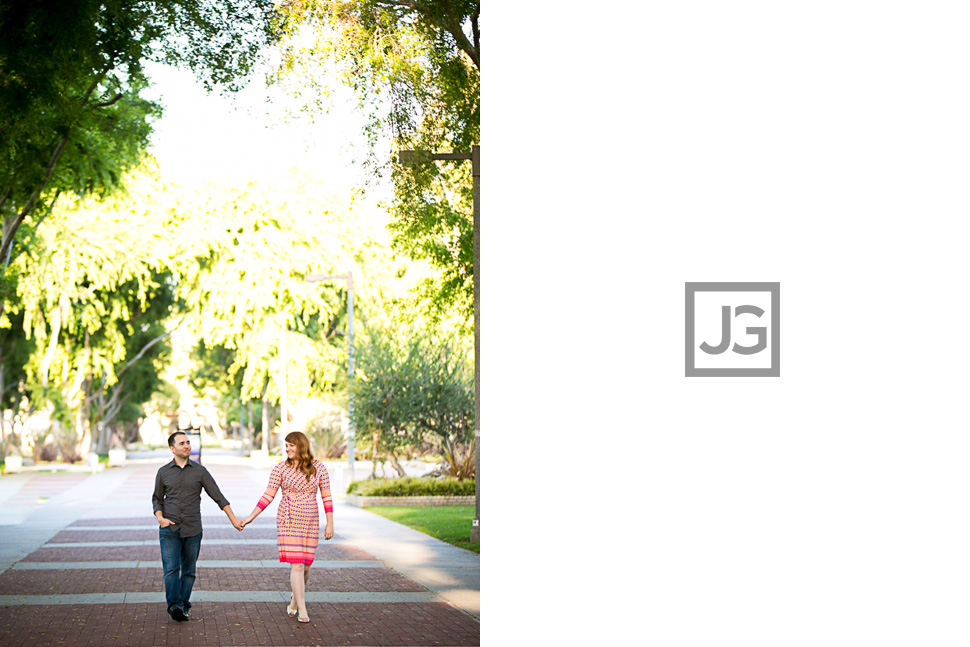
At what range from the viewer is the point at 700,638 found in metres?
6.43

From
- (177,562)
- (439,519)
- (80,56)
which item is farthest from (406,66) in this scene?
(439,519)

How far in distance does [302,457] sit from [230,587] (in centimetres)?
359

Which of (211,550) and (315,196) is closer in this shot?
(211,550)

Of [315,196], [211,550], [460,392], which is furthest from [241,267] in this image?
[211,550]

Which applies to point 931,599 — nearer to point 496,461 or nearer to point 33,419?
→ point 496,461

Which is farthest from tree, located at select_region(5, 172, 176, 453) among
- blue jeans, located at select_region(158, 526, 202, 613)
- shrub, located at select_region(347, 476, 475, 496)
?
blue jeans, located at select_region(158, 526, 202, 613)

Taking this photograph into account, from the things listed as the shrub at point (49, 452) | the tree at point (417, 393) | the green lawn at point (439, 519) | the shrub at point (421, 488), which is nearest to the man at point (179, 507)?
the green lawn at point (439, 519)

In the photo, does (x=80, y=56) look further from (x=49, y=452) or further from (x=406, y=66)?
(x=49, y=452)

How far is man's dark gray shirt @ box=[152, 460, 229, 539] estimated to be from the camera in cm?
986

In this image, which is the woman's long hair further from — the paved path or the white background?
the white background

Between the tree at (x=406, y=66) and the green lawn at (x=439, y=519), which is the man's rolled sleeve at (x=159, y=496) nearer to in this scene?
the tree at (x=406, y=66)

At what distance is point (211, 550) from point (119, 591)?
13.9 feet
